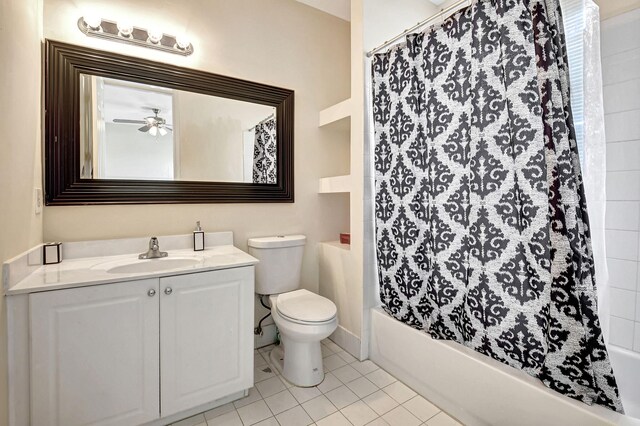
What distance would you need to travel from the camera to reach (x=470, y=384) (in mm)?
1427

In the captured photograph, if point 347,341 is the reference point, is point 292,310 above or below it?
above

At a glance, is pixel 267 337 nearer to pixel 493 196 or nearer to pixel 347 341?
pixel 347 341

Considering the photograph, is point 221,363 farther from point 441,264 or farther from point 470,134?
point 470,134

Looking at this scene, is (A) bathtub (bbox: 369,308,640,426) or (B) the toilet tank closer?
(A) bathtub (bbox: 369,308,640,426)

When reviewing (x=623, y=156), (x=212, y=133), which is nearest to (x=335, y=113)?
(x=212, y=133)

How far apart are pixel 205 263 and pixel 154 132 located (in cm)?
92

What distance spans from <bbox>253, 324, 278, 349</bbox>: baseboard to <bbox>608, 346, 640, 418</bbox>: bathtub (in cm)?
204

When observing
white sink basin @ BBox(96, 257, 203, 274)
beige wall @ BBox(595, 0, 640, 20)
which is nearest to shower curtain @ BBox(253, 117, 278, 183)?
white sink basin @ BBox(96, 257, 203, 274)

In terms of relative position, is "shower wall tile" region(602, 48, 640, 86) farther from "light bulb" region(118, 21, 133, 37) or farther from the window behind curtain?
"light bulb" region(118, 21, 133, 37)

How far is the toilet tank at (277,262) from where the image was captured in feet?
6.65

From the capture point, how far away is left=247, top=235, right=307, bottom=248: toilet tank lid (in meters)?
2.03

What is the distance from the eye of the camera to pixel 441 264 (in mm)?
1595

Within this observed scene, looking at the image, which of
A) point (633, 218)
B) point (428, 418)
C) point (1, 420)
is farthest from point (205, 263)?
point (633, 218)

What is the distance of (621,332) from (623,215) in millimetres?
633
